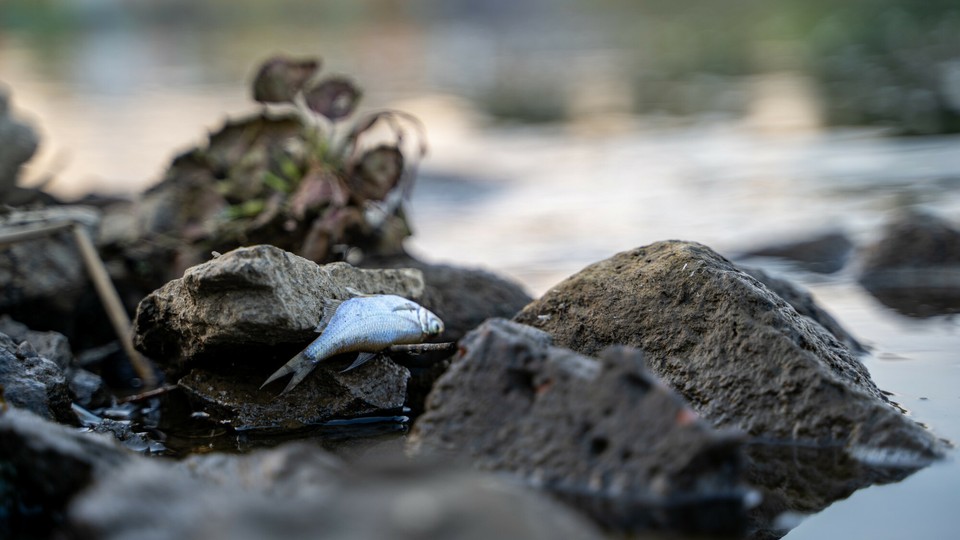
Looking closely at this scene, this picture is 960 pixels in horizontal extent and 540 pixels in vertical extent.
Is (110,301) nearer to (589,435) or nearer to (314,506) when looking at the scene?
(589,435)

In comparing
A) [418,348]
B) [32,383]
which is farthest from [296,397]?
[32,383]

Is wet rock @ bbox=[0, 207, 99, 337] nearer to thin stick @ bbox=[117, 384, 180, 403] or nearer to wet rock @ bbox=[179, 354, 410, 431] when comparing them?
thin stick @ bbox=[117, 384, 180, 403]

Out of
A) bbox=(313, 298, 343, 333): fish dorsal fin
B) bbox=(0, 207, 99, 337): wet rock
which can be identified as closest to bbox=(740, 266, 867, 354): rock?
bbox=(313, 298, 343, 333): fish dorsal fin

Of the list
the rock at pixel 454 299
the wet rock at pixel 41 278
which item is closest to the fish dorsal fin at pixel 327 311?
the rock at pixel 454 299

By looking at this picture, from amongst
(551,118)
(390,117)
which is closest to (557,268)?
(390,117)

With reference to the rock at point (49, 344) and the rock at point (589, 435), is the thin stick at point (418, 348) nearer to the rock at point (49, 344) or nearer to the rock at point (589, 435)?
the rock at point (589, 435)

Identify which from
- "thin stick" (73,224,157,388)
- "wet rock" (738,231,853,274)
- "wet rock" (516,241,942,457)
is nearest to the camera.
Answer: "wet rock" (516,241,942,457)

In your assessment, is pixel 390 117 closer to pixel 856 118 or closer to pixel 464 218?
pixel 464 218

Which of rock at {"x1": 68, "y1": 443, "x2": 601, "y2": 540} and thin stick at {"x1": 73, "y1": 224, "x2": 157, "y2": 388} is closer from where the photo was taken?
rock at {"x1": 68, "y1": 443, "x2": 601, "y2": 540}
